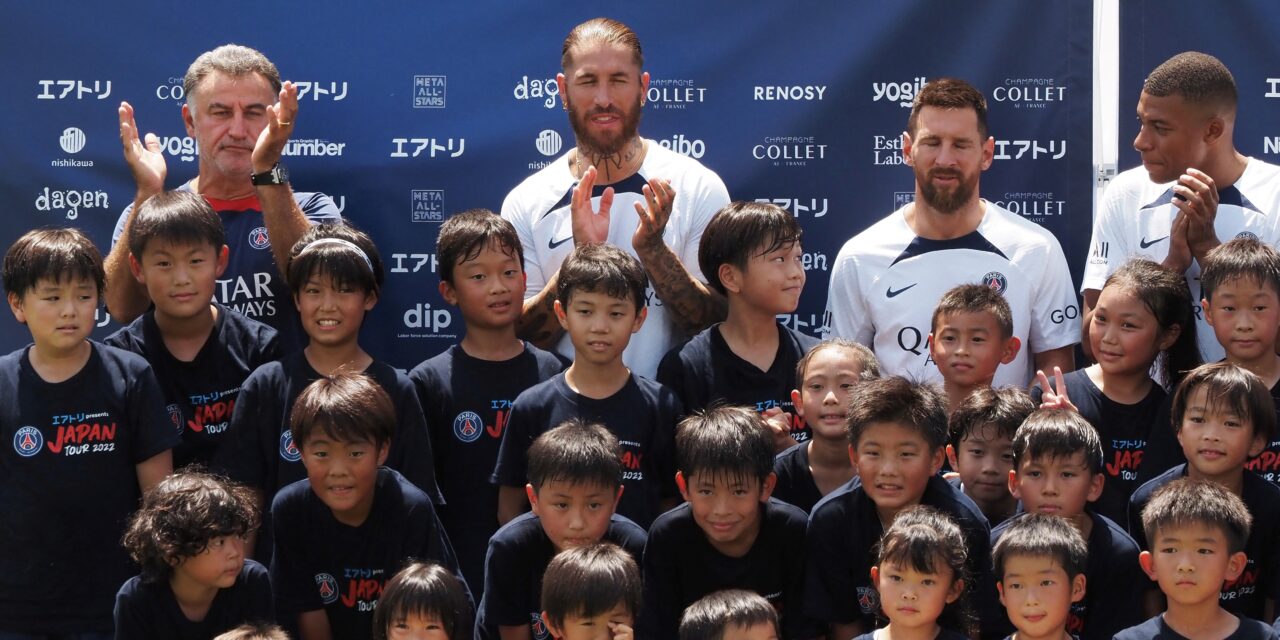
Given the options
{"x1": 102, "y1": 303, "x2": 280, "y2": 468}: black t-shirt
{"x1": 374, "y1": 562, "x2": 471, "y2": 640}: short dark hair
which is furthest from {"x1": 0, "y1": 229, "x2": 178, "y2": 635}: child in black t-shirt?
{"x1": 374, "y1": 562, "x2": 471, "y2": 640}: short dark hair

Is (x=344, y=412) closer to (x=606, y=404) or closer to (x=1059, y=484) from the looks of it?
(x=606, y=404)

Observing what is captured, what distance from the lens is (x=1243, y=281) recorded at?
5.15 meters

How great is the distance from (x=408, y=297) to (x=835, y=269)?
1898 millimetres

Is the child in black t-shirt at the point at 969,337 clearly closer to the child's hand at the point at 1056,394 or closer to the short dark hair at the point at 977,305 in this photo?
the short dark hair at the point at 977,305

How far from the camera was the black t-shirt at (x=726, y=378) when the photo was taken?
17.7ft

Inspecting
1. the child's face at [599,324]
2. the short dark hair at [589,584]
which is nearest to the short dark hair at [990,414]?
the child's face at [599,324]

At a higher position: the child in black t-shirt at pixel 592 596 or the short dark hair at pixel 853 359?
the short dark hair at pixel 853 359

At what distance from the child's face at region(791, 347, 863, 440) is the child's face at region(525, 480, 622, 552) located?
2.54ft

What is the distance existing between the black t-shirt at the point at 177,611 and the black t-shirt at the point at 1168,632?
2.63 meters

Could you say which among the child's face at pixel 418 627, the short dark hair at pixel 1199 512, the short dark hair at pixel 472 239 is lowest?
the child's face at pixel 418 627

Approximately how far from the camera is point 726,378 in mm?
5406

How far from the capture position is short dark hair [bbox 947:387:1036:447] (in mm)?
5055

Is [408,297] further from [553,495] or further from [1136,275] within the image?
[1136,275]

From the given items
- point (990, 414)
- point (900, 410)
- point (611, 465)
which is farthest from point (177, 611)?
point (990, 414)
